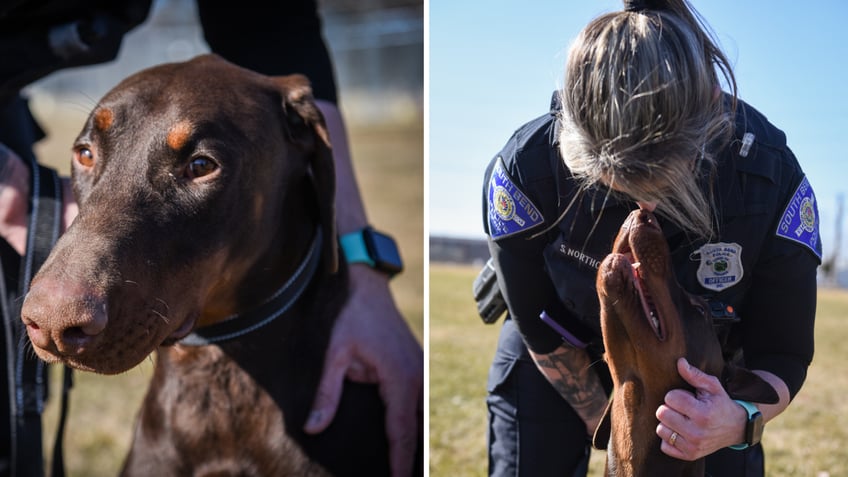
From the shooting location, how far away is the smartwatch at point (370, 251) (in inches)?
108

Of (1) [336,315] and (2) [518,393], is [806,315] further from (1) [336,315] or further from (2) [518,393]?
(1) [336,315]

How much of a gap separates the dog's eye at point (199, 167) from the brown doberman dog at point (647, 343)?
98 cm

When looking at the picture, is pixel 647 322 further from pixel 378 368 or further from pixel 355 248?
pixel 355 248

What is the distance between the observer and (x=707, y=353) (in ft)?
6.47

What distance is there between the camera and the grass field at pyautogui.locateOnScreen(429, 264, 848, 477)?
3328 millimetres

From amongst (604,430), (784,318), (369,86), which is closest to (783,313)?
(784,318)

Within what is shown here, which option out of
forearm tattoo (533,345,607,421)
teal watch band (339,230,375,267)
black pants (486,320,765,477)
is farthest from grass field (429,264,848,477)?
forearm tattoo (533,345,607,421)

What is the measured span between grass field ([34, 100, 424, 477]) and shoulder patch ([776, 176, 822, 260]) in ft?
5.38

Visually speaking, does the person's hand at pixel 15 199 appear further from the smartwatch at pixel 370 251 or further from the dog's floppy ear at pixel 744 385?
the dog's floppy ear at pixel 744 385

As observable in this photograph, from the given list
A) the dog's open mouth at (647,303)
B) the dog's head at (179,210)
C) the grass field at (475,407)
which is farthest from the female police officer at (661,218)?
the grass field at (475,407)

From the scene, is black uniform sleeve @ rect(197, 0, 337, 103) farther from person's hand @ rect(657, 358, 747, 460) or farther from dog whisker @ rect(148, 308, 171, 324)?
person's hand @ rect(657, 358, 747, 460)

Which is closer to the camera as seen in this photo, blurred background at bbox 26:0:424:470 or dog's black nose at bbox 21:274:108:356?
dog's black nose at bbox 21:274:108:356

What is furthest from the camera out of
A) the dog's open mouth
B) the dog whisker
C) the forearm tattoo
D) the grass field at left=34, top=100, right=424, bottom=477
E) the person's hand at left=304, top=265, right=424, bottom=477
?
the grass field at left=34, top=100, right=424, bottom=477

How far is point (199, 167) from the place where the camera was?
2.15 meters
